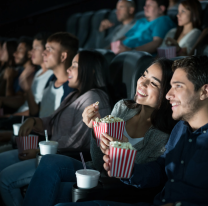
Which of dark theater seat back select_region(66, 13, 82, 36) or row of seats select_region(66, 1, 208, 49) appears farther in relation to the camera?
dark theater seat back select_region(66, 13, 82, 36)

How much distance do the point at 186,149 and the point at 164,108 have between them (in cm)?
34

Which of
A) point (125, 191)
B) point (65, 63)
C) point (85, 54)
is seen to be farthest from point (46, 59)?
point (125, 191)

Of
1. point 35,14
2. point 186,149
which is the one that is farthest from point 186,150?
point 35,14

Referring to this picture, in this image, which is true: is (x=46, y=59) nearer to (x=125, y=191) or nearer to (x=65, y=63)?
(x=65, y=63)

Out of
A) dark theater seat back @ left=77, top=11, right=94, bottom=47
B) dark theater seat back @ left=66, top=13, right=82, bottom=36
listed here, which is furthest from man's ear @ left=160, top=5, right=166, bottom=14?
dark theater seat back @ left=66, top=13, right=82, bottom=36

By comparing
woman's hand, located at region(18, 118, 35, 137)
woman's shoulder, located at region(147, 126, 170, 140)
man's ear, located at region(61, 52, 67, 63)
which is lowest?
woman's hand, located at region(18, 118, 35, 137)

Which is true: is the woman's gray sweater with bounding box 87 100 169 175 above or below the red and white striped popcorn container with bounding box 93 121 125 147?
below

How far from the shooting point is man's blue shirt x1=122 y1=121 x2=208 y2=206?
3.56ft

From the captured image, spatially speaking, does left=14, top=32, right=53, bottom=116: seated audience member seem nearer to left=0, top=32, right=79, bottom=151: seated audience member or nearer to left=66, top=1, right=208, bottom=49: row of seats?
left=0, top=32, right=79, bottom=151: seated audience member

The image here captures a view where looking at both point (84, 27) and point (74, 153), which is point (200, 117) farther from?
point (84, 27)

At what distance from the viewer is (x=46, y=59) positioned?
2.41m

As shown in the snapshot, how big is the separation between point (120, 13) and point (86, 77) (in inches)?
86.1

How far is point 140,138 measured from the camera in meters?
1.51

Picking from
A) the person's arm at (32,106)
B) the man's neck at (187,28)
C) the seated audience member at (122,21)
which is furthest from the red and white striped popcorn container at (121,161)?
the seated audience member at (122,21)
